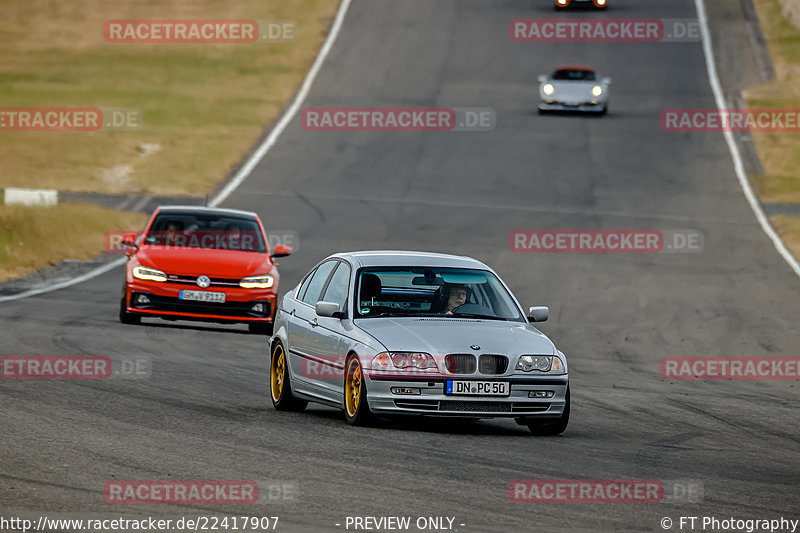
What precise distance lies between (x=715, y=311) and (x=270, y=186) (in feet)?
46.5

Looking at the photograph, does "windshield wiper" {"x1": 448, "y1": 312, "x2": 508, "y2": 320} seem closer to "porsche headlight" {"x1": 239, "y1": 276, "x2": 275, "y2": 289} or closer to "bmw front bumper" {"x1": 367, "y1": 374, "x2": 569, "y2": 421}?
"bmw front bumper" {"x1": 367, "y1": 374, "x2": 569, "y2": 421}

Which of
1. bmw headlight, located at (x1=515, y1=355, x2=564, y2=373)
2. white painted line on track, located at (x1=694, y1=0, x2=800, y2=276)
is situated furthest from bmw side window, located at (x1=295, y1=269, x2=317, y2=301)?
white painted line on track, located at (x1=694, y1=0, x2=800, y2=276)

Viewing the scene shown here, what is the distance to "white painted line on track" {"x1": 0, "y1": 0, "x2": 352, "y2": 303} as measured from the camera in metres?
22.8

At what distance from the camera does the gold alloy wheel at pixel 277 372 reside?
12266 millimetres

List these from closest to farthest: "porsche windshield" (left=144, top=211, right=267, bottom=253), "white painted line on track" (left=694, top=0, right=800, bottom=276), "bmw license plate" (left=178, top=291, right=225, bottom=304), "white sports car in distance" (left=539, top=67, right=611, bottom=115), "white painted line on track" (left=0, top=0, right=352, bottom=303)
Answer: "bmw license plate" (left=178, top=291, right=225, bottom=304), "porsche windshield" (left=144, top=211, right=267, bottom=253), "white painted line on track" (left=0, top=0, right=352, bottom=303), "white painted line on track" (left=694, top=0, right=800, bottom=276), "white sports car in distance" (left=539, top=67, right=611, bottom=115)

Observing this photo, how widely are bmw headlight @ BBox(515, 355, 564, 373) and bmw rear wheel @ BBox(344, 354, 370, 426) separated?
116 cm

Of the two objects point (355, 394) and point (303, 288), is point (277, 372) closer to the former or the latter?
point (303, 288)

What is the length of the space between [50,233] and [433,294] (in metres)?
16.5

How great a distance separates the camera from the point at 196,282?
18.1 m

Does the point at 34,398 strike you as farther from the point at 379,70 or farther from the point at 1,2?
the point at 1,2

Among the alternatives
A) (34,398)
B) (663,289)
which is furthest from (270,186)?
(34,398)

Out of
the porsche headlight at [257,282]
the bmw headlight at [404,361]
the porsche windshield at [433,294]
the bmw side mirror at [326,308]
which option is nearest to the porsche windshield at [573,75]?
the porsche headlight at [257,282]

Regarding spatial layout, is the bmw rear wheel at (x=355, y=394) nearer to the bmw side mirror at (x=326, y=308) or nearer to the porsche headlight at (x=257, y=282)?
the bmw side mirror at (x=326, y=308)

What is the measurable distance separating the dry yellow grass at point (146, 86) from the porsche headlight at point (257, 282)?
47.0 feet
